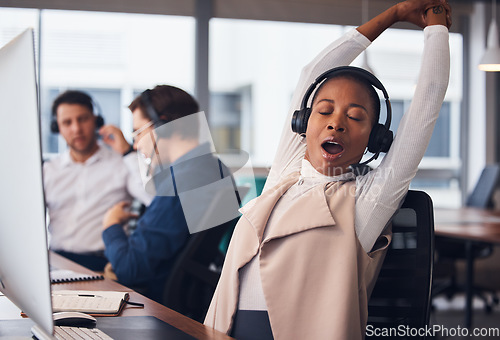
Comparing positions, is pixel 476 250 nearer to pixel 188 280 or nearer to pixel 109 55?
pixel 188 280

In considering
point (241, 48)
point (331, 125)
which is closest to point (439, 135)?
point (241, 48)

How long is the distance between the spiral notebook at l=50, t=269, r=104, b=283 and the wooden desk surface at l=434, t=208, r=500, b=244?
194 cm

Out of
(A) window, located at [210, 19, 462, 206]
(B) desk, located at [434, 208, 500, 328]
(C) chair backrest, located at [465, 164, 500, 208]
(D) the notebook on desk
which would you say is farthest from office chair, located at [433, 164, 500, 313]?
(D) the notebook on desk

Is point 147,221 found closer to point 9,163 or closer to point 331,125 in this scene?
point 331,125

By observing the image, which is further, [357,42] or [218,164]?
[218,164]

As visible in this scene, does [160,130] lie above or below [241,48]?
below

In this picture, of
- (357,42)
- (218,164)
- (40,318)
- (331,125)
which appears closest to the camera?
(40,318)

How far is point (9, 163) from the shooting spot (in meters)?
0.79

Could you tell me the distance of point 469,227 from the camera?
3154mm

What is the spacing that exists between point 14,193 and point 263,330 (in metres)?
0.63

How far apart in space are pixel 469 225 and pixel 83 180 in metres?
2.25

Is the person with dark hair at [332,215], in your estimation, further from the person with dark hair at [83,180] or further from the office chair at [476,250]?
the office chair at [476,250]

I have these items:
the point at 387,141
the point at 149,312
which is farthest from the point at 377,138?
the point at 149,312

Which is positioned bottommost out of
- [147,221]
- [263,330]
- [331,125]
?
[263,330]
